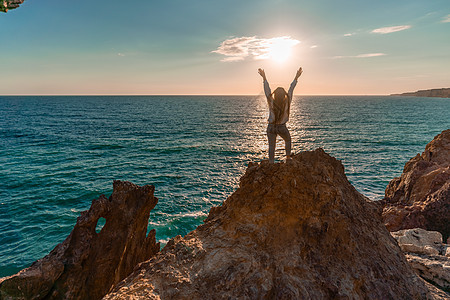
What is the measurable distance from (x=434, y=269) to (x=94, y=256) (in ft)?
35.1

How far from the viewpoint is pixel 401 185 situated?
624 inches

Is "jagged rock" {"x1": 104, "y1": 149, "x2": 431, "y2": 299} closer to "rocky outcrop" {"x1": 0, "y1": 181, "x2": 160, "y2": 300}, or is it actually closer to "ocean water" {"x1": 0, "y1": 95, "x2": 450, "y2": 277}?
"rocky outcrop" {"x1": 0, "y1": 181, "x2": 160, "y2": 300}

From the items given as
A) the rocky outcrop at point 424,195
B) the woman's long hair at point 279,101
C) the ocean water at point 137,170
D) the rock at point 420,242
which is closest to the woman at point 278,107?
the woman's long hair at point 279,101

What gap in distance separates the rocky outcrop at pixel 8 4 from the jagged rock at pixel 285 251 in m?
8.86

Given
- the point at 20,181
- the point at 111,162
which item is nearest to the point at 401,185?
the point at 111,162

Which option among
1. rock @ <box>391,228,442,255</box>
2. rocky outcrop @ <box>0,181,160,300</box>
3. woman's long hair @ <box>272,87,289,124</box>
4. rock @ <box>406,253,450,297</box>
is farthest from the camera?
rock @ <box>391,228,442,255</box>

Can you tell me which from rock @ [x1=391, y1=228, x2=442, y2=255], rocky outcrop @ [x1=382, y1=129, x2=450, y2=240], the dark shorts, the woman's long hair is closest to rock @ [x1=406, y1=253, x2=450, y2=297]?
rock @ [x1=391, y1=228, x2=442, y2=255]

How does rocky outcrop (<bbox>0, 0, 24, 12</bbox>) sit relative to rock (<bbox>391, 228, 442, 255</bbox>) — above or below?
above

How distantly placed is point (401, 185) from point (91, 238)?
1787 centimetres

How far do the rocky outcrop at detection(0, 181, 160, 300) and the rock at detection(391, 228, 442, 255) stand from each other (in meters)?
10.1

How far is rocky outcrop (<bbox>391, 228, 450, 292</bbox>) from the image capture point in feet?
25.8

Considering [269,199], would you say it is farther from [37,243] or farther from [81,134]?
[81,134]

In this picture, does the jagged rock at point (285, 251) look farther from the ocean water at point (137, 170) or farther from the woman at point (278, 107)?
the ocean water at point (137, 170)

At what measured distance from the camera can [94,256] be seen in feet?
21.3
